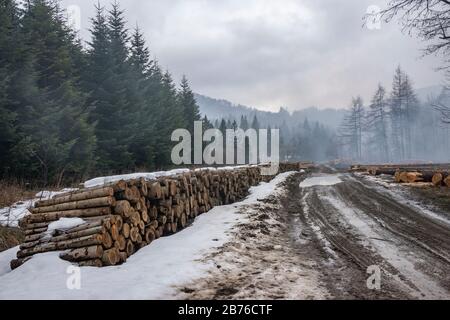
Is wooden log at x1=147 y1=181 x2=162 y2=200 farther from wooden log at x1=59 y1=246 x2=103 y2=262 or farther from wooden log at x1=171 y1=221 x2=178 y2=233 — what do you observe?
wooden log at x1=59 y1=246 x2=103 y2=262

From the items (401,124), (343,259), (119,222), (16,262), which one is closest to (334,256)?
(343,259)

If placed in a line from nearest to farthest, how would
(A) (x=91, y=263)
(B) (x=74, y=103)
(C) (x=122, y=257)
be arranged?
(A) (x=91, y=263)
(C) (x=122, y=257)
(B) (x=74, y=103)

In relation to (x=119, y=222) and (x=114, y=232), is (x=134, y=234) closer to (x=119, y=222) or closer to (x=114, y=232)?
(x=119, y=222)

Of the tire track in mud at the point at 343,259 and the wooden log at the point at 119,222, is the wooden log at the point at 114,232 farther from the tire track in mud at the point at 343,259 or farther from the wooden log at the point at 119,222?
the tire track in mud at the point at 343,259

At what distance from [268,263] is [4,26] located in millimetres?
14066

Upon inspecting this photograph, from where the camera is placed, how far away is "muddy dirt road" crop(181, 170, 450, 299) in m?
4.85

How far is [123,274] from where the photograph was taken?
518cm

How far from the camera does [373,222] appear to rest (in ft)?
32.0

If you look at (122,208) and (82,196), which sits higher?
(82,196)

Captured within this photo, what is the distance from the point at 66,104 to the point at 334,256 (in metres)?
15.1

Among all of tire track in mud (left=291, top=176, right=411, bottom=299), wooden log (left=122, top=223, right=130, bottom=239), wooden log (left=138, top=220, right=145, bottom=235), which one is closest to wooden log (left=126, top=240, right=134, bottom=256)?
wooden log (left=122, top=223, right=130, bottom=239)

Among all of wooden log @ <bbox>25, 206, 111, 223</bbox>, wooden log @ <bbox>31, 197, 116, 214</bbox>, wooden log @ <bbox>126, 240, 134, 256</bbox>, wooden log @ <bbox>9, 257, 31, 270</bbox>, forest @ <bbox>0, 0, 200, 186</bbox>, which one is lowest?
wooden log @ <bbox>9, 257, 31, 270</bbox>

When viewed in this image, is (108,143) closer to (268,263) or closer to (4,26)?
(4,26)
